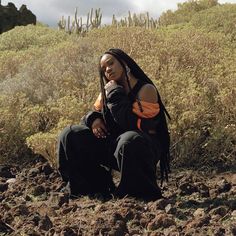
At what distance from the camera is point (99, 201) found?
4594 millimetres

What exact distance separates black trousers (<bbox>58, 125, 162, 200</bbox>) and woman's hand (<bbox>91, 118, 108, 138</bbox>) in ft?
0.21

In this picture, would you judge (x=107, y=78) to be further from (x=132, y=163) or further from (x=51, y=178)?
(x=51, y=178)

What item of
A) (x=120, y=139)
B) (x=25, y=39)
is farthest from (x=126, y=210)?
(x=25, y=39)

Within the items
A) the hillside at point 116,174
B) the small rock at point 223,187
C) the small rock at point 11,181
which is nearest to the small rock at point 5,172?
the hillside at point 116,174

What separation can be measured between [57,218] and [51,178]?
5.11 feet

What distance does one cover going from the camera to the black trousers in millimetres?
4355

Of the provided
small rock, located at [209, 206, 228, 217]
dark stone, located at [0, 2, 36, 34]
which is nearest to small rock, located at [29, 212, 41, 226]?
small rock, located at [209, 206, 228, 217]

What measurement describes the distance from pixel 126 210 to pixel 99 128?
82 centimetres

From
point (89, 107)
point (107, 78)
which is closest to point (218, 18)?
point (89, 107)

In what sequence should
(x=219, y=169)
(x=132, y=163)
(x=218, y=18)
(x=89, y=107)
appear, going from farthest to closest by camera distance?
(x=218, y=18), (x=89, y=107), (x=219, y=169), (x=132, y=163)

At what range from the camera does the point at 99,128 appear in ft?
15.0

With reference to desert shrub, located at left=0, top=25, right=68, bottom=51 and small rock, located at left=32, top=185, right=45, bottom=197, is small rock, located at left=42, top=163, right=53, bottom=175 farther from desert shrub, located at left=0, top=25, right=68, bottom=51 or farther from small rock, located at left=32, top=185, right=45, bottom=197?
desert shrub, located at left=0, top=25, right=68, bottom=51

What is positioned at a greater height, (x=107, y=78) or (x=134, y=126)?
(x=107, y=78)

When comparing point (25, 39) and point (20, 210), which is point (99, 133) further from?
point (25, 39)
